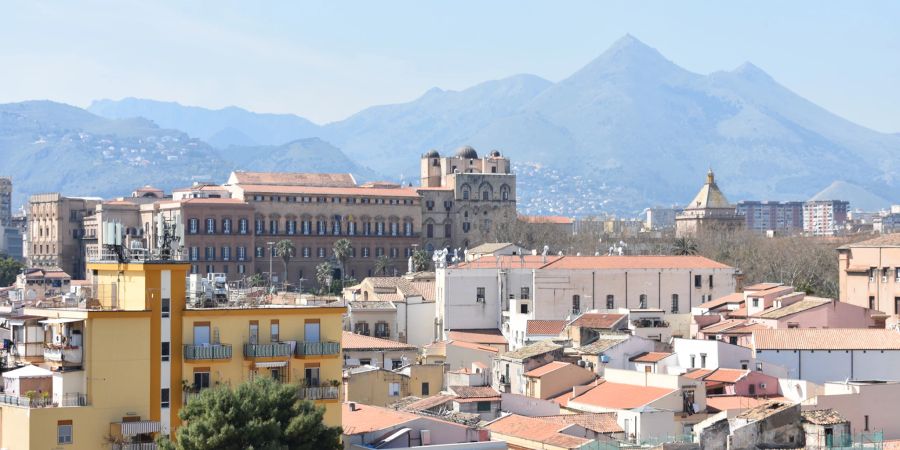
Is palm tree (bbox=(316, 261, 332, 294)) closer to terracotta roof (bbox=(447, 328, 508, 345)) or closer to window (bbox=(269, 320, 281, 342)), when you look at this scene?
terracotta roof (bbox=(447, 328, 508, 345))

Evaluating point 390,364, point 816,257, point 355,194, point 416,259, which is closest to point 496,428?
point 390,364

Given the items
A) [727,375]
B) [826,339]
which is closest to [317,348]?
[727,375]

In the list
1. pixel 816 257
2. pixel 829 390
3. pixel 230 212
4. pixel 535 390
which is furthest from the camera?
pixel 230 212

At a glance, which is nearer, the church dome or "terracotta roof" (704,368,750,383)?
"terracotta roof" (704,368,750,383)

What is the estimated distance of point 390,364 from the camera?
52.5 meters

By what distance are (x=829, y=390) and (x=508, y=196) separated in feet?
309

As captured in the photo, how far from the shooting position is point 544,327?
195ft

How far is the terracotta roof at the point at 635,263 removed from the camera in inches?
2625

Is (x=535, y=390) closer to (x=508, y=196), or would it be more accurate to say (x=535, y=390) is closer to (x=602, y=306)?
(x=602, y=306)

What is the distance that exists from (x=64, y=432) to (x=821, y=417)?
13.9 m

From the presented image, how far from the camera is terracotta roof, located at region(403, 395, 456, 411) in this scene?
39.0 metres

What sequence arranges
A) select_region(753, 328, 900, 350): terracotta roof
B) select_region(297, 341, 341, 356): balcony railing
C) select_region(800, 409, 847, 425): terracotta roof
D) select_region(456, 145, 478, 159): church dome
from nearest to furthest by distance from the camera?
select_region(297, 341, 341, 356): balcony railing → select_region(800, 409, 847, 425): terracotta roof → select_region(753, 328, 900, 350): terracotta roof → select_region(456, 145, 478, 159): church dome

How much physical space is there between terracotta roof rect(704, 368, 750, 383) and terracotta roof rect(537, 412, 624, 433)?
6294mm

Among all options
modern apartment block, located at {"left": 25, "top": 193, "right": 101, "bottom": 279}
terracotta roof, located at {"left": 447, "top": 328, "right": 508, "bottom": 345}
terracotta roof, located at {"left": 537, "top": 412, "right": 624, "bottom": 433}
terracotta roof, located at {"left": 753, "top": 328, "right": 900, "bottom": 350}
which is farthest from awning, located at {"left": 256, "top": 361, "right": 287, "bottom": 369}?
modern apartment block, located at {"left": 25, "top": 193, "right": 101, "bottom": 279}
